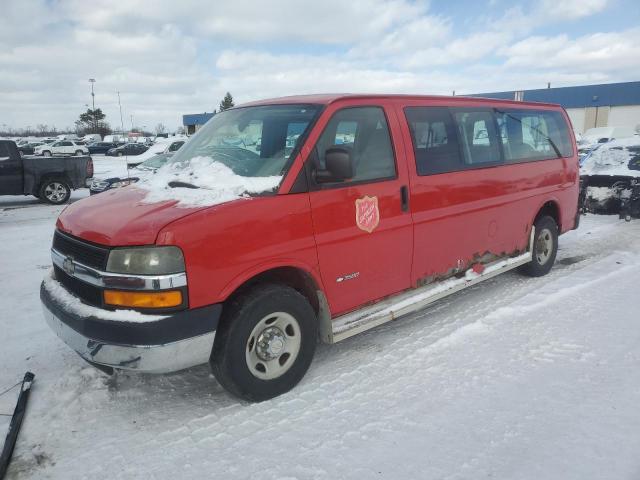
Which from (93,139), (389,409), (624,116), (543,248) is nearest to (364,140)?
(389,409)

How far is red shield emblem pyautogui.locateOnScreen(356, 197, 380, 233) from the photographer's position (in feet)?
11.9

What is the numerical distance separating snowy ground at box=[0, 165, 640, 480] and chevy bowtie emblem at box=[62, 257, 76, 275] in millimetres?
926

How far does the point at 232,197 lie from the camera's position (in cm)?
311

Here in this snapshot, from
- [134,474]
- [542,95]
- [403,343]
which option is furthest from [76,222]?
[542,95]

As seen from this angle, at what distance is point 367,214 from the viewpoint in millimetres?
3684

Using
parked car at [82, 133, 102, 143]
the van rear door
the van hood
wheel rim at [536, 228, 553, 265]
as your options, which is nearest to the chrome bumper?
the van hood

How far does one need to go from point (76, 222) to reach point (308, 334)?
1.75 meters

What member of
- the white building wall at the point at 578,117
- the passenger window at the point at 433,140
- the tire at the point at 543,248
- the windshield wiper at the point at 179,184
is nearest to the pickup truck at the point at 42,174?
the windshield wiper at the point at 179,184

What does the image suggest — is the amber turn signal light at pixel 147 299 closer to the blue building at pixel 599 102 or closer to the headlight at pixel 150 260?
the headlight at pixel 150 260

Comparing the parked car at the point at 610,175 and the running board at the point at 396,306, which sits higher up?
the parked car at the point at 610,175

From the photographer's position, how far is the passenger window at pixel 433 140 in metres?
4.09

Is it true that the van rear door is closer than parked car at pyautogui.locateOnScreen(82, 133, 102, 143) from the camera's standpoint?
Yes

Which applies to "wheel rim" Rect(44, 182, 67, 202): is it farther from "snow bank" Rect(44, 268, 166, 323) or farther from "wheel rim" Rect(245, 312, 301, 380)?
"wheel rim" Rect(245, 312, 301, 380)

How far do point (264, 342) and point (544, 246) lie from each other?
423 centimetres
